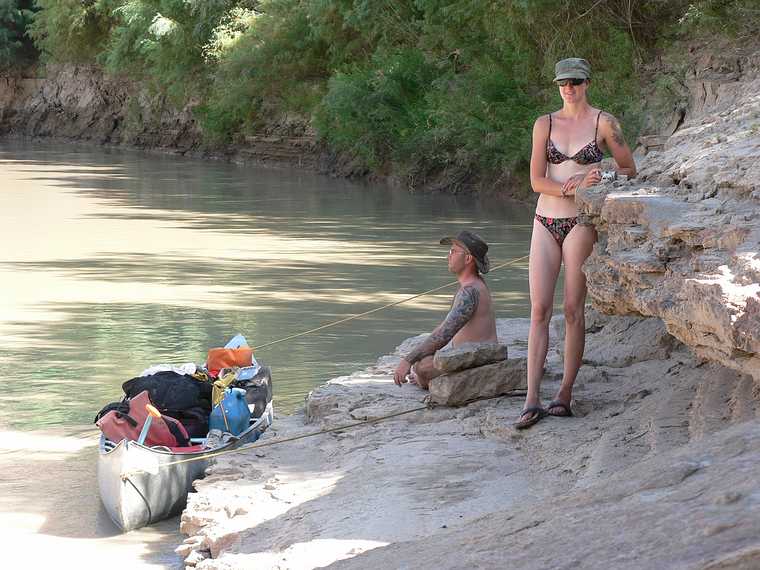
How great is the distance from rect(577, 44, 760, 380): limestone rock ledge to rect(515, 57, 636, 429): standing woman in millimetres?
166

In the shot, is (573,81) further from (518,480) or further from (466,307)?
(518,480)

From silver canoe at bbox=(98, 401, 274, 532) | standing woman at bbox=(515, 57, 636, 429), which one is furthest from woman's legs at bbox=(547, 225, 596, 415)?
silver canoe at bbox=(98, 401, 274, 532)

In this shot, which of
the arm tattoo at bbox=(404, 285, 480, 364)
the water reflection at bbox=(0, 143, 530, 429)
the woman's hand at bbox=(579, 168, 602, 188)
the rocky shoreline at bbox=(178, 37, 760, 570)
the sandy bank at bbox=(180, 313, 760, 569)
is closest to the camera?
the sandy bank at bbox=(180, 313, 760, 569)

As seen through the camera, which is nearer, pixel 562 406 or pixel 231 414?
pixel 562 406

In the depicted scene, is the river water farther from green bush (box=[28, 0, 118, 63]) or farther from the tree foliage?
green bush (box=[28, 0, 118, 63])

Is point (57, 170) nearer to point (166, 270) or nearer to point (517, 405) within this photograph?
point (166, 270)

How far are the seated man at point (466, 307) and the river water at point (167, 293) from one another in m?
1.94

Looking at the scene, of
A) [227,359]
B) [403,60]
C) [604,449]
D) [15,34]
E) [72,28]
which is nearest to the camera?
[604,449]

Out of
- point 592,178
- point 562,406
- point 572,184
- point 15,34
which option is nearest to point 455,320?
point 562,406

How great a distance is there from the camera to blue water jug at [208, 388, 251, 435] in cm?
817

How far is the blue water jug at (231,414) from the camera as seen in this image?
322 inches

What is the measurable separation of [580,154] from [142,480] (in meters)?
3.01

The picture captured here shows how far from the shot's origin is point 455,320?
8180 millimetres

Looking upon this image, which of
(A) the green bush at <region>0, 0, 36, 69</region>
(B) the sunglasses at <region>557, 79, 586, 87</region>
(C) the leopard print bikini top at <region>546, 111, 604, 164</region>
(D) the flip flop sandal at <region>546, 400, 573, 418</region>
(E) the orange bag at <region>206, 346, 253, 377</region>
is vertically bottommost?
(E) the orange bag at <region>206, 346, 253, 377</region>
